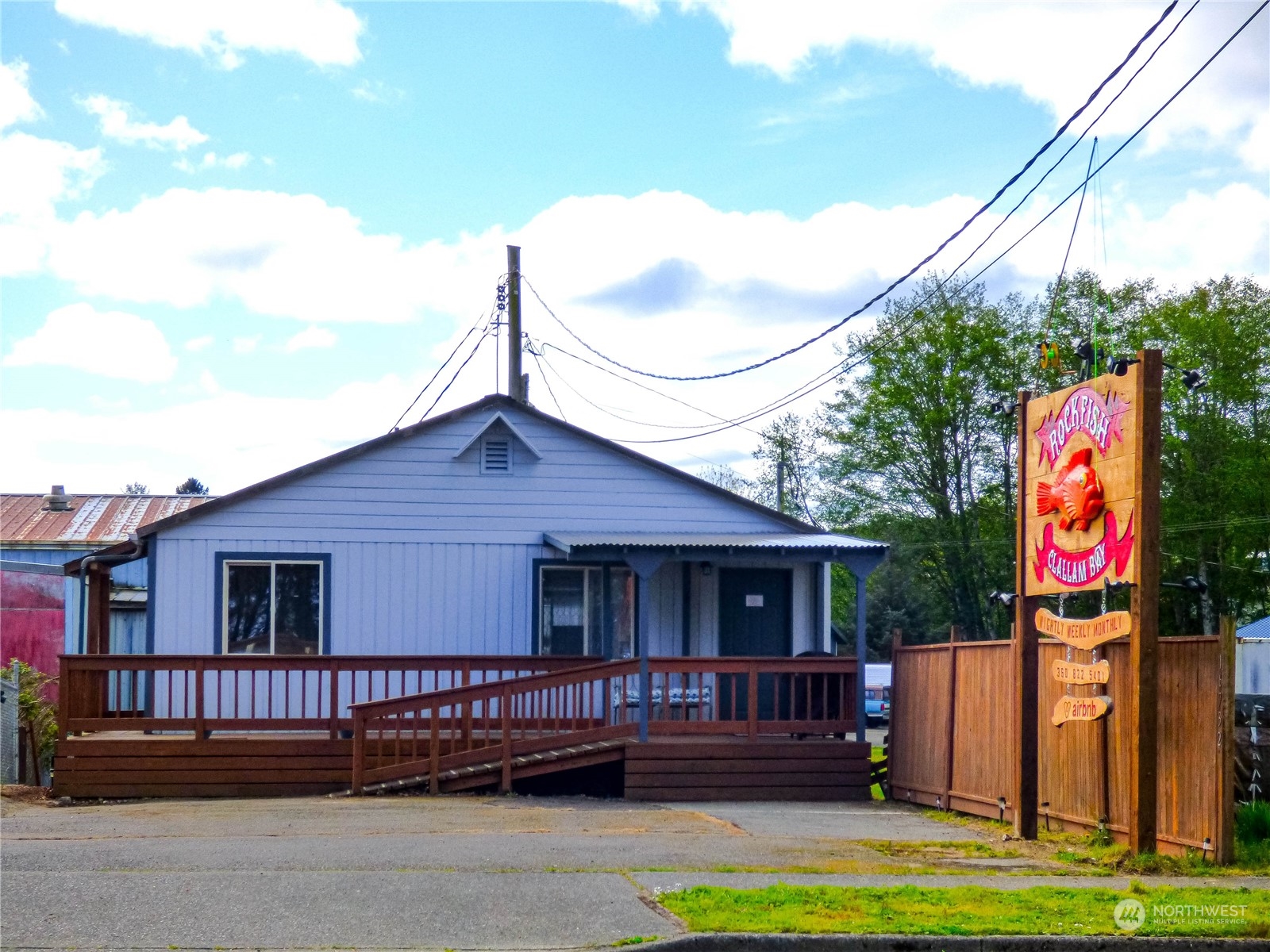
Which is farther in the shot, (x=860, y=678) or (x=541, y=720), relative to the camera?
(x=860, y=678)

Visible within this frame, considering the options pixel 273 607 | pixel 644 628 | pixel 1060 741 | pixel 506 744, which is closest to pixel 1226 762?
pixel 1060 741

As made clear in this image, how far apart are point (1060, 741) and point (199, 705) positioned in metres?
8.90

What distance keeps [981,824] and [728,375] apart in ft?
39.4

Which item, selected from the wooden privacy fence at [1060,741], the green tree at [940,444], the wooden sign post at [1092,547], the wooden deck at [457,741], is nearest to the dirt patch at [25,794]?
the wooden deck at [457,741]

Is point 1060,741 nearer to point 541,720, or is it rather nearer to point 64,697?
point 541,720

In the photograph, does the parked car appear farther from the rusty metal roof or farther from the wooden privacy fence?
the wooden privacy fence

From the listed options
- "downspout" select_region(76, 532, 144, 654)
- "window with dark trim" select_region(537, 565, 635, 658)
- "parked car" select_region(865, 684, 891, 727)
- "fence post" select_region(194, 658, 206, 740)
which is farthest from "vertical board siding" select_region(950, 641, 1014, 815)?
"parked car" select_region(865, 684, 891, 727)

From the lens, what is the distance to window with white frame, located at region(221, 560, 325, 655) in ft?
58.6

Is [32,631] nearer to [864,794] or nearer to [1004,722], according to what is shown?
[864,794]

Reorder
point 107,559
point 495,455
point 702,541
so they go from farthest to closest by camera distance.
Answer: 1. point 495,455
2. point 107,559
3. point 702,541

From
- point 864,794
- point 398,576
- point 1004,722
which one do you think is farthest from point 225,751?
point 1004,722

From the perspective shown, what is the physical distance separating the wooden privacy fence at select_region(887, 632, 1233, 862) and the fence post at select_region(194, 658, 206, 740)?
771cm

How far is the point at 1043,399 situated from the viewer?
1234 centimetres

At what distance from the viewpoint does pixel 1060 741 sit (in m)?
12.3
